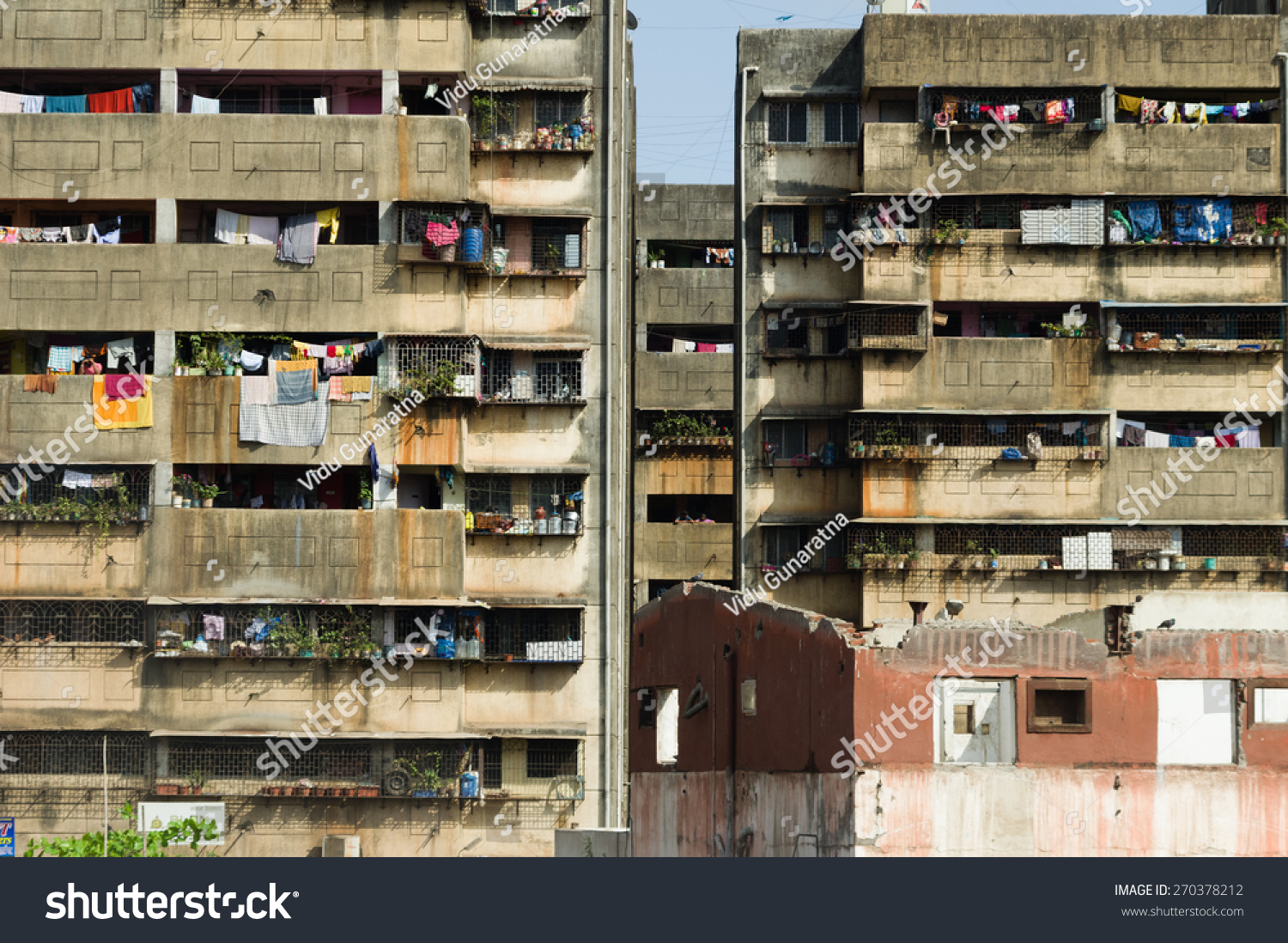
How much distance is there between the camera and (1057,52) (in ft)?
104

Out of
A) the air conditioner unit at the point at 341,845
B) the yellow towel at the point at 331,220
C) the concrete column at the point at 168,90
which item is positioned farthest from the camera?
the yellow towel at the point at 331,220

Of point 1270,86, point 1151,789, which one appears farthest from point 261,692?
point 1270,86

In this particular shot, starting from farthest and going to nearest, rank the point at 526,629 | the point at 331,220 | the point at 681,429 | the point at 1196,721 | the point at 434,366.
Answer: the point at 681,429
the point at 331,220
the point at 526,629
the point at 434,366
the point at 1196,721

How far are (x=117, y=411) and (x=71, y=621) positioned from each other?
3952 mm

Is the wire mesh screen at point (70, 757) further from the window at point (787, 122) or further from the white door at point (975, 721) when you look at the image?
the window at point (787, 122)

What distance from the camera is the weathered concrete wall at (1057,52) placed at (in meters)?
31.5

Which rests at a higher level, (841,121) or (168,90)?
(841,121)

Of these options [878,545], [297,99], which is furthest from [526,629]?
[297,99]

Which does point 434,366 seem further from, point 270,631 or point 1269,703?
point 1269,703

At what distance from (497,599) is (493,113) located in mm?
9414

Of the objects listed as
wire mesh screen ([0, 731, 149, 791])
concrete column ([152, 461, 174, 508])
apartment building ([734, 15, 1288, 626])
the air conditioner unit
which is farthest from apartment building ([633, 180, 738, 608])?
wire mesh screen ([0, 731, 149, 791])

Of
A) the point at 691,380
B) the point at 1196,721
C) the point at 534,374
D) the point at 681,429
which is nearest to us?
the point at 1196,721

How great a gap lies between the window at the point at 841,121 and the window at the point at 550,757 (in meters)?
13.5

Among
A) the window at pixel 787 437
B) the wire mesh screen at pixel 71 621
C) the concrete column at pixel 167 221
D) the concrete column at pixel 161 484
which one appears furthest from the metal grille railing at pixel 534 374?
the wire mesh screen at pixel 71 621
